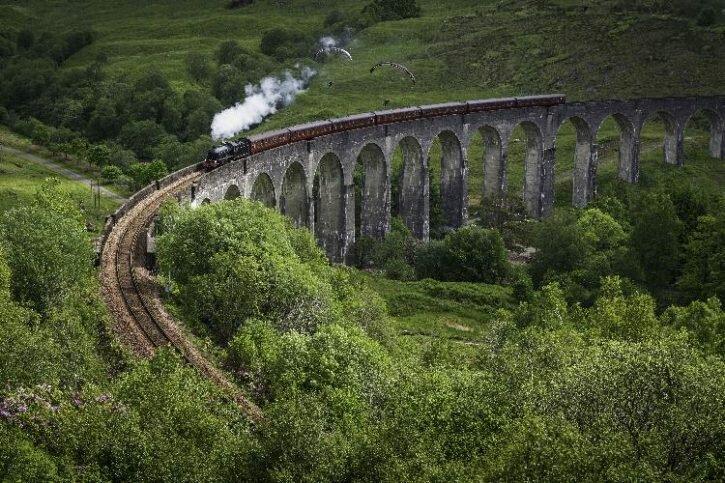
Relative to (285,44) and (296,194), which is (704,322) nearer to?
(296,194)

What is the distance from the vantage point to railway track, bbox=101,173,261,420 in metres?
39.1

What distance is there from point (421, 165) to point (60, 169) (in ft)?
139

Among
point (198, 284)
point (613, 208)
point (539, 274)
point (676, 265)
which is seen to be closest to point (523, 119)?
point (613, 208)

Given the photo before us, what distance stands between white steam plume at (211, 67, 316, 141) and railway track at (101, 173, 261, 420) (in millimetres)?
59578

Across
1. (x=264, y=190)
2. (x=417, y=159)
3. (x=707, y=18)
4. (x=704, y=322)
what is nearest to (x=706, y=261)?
(x=704, y=322)

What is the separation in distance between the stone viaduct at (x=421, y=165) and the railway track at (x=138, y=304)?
7935 millimetres

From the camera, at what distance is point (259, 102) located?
136500 mm

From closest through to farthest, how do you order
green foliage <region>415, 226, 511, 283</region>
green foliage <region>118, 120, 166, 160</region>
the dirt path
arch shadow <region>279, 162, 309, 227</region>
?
arch shadow <region>279, 162, 309, 227</region>
green foliage <region>415, 226, 511, 283</region>
the dirt path
green foliage <region>118, 120, 166, 160</region>

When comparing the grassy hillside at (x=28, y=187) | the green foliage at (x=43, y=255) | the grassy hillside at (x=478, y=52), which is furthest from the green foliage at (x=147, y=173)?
the green foliage at (x=43, y=255)

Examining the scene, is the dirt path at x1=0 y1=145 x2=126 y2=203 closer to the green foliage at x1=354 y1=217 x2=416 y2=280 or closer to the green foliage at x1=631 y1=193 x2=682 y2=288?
the green foliage at x1=354 y1=217 x2=416 y2=280

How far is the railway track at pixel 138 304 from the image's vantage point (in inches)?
1538

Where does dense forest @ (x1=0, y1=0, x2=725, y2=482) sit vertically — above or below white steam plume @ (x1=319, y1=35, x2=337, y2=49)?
below

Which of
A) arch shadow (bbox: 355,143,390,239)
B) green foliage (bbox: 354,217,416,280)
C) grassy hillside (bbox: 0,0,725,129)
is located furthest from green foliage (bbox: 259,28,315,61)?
green foliage (bbox: 354,217,416,280)

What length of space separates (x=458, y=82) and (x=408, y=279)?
70031 millimetres
